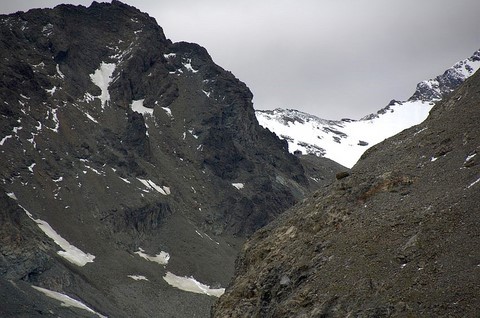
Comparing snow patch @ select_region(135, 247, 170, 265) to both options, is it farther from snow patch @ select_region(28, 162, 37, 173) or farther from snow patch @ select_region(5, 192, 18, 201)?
snow patch @ select_region(28, 162, 37, 173)

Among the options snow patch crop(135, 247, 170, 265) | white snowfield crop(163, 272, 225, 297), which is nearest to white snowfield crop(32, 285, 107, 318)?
white snowfield crop(163, 272, 225, 297)

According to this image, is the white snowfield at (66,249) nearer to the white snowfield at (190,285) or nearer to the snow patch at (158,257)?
the snow patch at (158,257)

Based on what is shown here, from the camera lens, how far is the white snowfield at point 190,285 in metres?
160

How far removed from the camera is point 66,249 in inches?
6245

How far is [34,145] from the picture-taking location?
7480 inches

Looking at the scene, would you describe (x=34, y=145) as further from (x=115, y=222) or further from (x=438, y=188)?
(x=438, y=188)

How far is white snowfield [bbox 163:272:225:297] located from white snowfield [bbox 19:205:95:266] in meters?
16.9

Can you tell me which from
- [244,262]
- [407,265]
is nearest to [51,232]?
[244,262]

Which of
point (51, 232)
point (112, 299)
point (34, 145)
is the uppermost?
point (34, 145)

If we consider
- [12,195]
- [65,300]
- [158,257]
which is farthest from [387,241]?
[12,195]

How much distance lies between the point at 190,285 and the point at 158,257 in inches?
566

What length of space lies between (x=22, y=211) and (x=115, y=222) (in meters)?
26.5

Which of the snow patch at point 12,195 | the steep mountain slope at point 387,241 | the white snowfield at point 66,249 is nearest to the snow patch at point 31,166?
the snow patch at point 12,195

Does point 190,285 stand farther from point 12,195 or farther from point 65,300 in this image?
point 12,195
